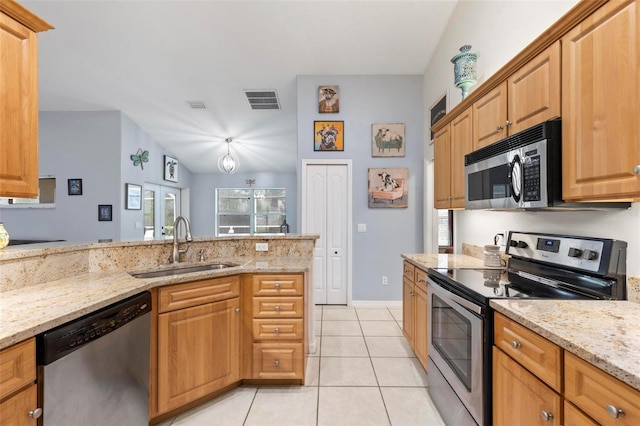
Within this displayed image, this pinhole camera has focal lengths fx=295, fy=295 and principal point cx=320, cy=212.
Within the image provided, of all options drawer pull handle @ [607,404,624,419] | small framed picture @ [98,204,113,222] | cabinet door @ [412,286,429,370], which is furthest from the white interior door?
small framed picture @ [98,204,113,222]

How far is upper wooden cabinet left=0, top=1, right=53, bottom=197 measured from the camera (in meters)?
1.31

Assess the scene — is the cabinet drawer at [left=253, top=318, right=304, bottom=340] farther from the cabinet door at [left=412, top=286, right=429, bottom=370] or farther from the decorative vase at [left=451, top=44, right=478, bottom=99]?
the decorative vase at [left=451, top=44, right=478, bottom=99]

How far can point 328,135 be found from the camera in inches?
163

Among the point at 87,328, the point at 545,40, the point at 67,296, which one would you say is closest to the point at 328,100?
the point at 545,40

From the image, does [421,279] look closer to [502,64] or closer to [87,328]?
[502,64]

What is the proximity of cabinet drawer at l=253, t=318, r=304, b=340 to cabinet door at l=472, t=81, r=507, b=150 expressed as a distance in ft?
6.02

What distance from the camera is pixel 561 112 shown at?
1.38m

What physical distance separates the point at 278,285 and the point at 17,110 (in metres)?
1.67

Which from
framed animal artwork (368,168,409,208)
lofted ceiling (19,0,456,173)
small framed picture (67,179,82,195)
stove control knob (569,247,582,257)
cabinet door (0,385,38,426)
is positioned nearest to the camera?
cabinet door (0,385,38,426)

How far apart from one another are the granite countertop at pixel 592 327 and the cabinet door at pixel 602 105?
465mm

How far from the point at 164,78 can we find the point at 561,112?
186 inches

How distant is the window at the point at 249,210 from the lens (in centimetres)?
798

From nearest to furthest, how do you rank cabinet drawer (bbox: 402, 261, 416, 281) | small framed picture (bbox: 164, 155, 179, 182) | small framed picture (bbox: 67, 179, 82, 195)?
cabinet drawer (bbox: 402, 261, 416, 281) < small framed picture (bbox: 67, 179, 82, 195) < small framed picture (bbox: 164, 155, 179, 182)

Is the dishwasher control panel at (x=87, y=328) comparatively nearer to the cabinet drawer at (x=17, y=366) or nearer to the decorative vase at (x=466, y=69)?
the cabinet drawer at (x=17, y=366)
